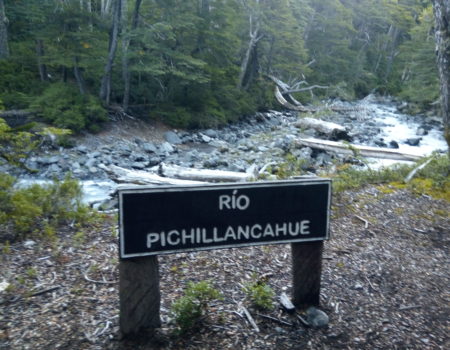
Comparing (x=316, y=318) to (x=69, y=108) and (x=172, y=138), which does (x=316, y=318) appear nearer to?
(x=69, y=108)

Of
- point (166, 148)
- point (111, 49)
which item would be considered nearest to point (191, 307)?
point (166, 148)

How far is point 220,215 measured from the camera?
2932 mm

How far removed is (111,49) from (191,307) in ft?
57.4

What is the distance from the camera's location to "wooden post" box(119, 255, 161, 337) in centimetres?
280

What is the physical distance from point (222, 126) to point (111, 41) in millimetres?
7151

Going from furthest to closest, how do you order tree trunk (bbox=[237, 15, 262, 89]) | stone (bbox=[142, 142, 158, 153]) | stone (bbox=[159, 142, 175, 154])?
tree trunk (bbox=[237, 15, 262, 89])
stone (bbox=[159, 142, 175, 154])
stone (bbox=[142, 142, 158, 153])

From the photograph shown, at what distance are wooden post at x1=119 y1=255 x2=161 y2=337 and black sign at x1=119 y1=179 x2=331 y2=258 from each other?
103 mm

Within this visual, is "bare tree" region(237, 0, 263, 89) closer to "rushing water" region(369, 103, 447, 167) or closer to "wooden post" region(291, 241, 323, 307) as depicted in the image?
"rushing water" region(369, 103, 447, 167)

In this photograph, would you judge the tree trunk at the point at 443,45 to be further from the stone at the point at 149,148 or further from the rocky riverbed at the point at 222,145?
the stone at the point at 149,148

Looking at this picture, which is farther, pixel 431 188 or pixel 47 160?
pixel 47 160

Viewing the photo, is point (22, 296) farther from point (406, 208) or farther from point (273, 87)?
point (273, 87)

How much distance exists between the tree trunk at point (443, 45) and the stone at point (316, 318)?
15.2 ft

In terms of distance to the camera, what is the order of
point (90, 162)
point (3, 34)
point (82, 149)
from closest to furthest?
point (90, 162) < point (82, 149) < point (3, 34)

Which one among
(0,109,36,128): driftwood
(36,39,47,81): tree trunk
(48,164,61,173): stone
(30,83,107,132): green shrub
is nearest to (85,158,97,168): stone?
(48,164,61,173): stone
